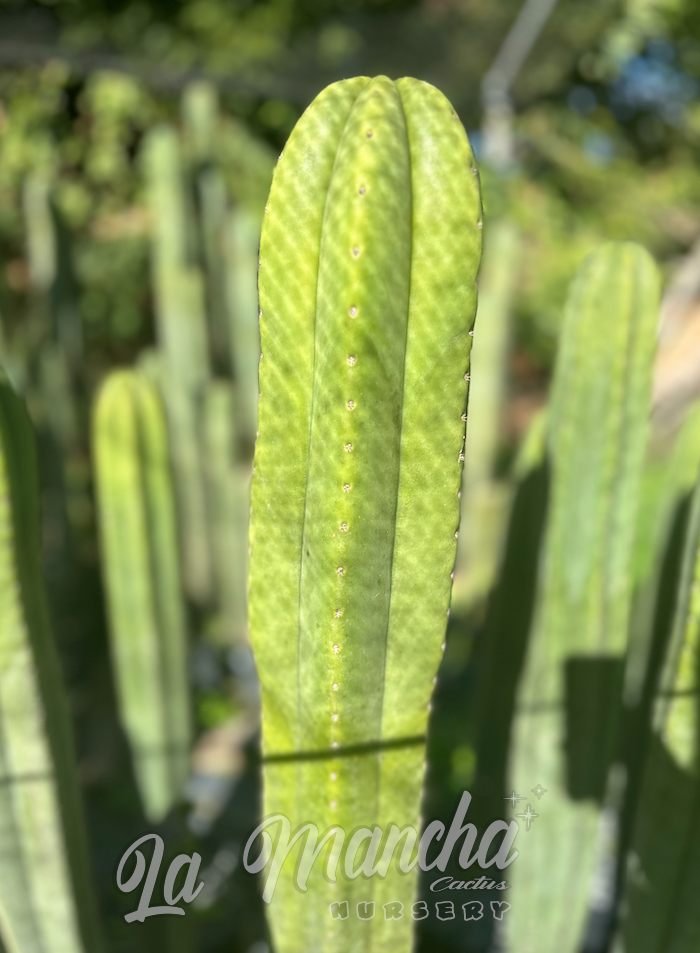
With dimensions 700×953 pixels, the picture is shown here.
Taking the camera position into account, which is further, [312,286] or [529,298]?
[529,298]

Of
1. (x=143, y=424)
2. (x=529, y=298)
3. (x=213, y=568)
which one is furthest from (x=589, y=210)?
(x=143, y=424)

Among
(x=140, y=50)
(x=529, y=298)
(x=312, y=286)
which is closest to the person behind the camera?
(x=312, y=286)

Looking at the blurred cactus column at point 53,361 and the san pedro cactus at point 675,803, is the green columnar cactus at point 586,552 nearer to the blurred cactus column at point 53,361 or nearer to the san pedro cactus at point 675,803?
the san pedro cactus at point 675,803

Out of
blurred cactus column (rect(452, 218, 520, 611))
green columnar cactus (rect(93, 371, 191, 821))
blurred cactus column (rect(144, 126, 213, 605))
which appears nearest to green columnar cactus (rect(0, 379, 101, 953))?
green columnar cactus (rect(93, 371, 191, 821))

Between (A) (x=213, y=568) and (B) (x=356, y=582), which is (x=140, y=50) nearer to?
(A) (x=213, y=568)

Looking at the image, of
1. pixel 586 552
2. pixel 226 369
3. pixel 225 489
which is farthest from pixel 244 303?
pixel 586 552
